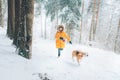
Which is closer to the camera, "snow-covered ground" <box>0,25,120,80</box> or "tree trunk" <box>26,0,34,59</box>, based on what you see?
"snow-covered ground" <box>0,25,120,80</box>

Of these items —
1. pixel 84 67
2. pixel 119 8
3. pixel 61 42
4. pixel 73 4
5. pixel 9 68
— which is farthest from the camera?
pixel 119 8

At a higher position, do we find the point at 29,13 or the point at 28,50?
the point at 29,13

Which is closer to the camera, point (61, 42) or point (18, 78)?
point (18, 78)

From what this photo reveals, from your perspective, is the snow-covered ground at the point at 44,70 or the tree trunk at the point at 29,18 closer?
the snow-covered ground at the point at 44,70

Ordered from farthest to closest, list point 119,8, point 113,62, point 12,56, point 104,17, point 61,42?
1. point 104,17
2. point 119,8
3. point 113,62
4. point 61,42
5. point 12,56

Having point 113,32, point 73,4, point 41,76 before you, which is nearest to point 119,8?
point 113,32

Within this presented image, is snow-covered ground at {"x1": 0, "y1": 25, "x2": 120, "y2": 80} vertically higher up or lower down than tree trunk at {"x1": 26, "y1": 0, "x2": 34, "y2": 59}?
lower down

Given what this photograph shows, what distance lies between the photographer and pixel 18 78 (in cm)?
763

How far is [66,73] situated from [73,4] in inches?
853

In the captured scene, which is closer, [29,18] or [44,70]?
[44,70]

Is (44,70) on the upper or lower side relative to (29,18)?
lower

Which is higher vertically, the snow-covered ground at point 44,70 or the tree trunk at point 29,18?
the tree trunk at point 29,18

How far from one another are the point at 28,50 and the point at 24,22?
106 centimetres

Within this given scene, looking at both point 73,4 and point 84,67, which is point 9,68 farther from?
point 73,4
